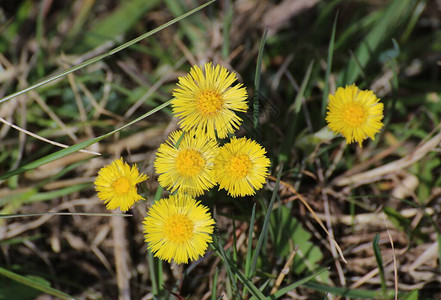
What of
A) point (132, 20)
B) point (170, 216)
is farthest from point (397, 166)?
point (132, 20)

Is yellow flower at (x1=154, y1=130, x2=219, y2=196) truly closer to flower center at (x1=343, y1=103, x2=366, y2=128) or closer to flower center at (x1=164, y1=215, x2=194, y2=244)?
flower center at (x1=164, y1=215, x2=194, y2=244)

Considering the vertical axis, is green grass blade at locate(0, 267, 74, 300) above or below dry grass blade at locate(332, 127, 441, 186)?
below

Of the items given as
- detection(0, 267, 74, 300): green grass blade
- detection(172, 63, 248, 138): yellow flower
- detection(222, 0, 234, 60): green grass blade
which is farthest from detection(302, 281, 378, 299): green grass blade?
detection(222, 0, 234, 60): green grass blade

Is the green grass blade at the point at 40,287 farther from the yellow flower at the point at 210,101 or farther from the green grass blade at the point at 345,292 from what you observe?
the green grass blade at the point at 345,292

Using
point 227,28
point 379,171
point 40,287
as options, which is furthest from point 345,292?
point 227,28

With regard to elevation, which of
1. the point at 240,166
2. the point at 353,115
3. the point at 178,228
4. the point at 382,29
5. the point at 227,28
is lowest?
the point at 178,228

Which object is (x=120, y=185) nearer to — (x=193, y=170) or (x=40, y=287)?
(x=193, y=170)

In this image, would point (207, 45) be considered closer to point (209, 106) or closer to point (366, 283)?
point (209, 106)
